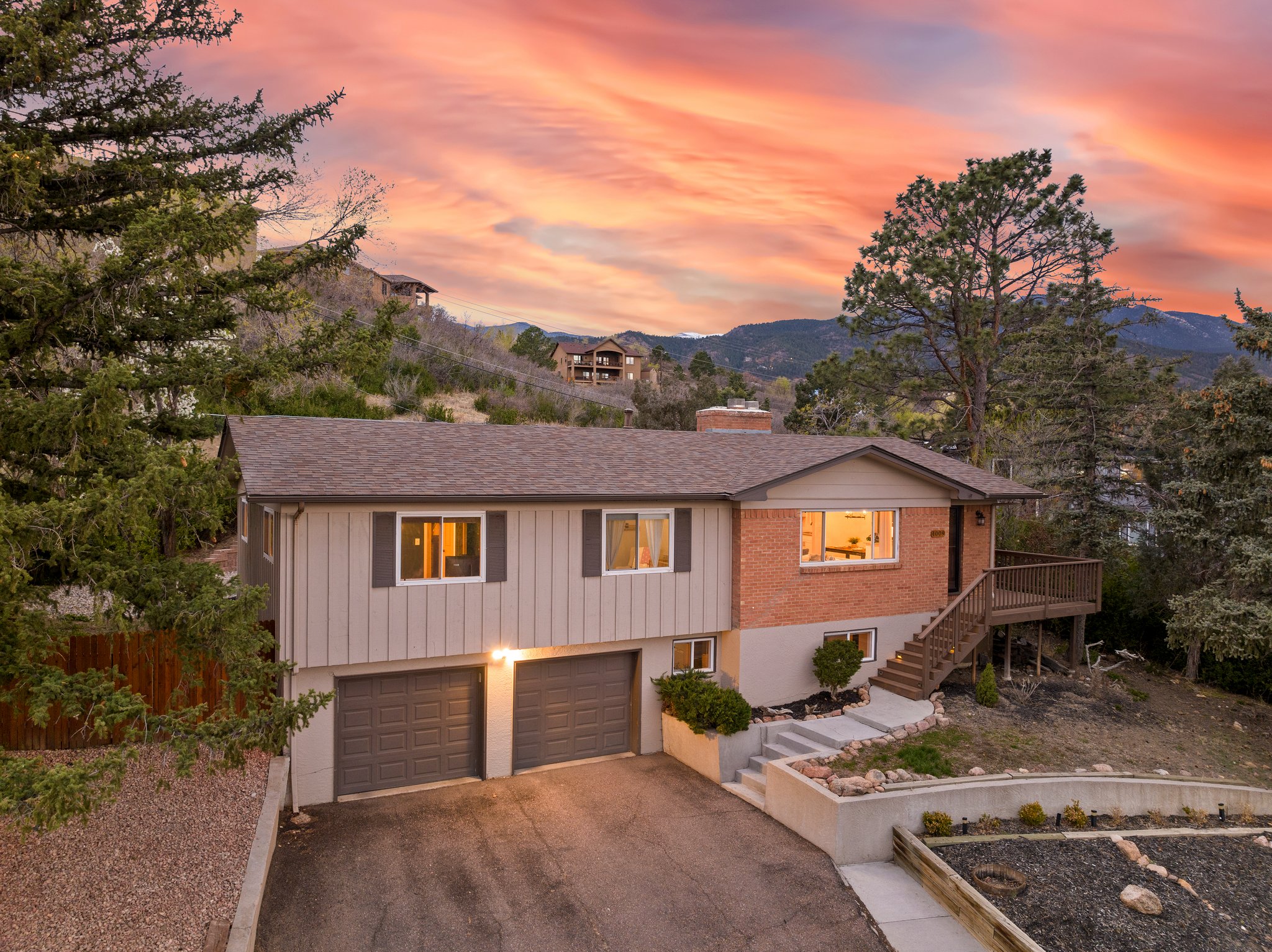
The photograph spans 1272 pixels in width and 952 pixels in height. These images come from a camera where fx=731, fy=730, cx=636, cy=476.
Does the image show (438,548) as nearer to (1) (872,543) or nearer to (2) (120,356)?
(2) (120,356)

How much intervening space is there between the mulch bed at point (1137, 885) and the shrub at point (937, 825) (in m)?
0.29

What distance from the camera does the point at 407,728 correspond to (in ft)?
40.9

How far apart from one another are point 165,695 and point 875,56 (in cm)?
1868

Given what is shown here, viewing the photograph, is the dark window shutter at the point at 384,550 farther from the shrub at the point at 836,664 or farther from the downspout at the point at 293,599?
the shrub at the point at 836,664

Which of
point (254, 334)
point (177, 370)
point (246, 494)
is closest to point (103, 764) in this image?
point (177, 370)

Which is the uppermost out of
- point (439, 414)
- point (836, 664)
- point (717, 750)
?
point (439, 414)

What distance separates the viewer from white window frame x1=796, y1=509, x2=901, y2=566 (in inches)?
601

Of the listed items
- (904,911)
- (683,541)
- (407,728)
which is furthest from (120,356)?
(904,911)

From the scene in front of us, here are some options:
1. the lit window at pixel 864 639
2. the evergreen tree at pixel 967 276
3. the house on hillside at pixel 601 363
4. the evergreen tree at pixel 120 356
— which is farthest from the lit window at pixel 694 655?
the house on hillside at pixel 601 363

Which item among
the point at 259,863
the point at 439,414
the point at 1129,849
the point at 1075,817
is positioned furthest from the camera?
the point at 439,414

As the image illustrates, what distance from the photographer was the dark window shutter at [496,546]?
12.5m

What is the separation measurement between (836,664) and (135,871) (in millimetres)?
11660

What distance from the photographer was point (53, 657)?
34.4ft

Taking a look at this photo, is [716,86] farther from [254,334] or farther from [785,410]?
[785,410]
